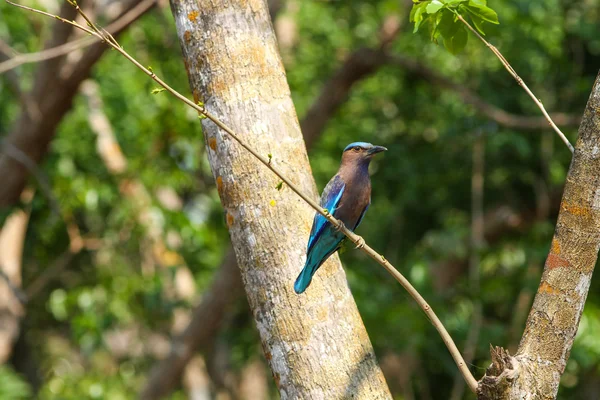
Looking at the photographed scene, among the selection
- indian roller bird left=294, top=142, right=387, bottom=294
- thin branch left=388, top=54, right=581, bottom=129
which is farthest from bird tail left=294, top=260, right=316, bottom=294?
thin branch left=388, top=54, right=581, bottom=129

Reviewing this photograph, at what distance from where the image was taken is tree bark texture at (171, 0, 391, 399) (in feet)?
8.59

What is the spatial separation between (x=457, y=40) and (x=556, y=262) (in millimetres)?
1040

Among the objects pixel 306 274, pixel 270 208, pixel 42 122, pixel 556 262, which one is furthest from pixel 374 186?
pixel 556 262

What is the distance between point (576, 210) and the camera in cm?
243

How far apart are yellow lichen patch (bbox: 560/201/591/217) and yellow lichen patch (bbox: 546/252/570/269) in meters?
0.14

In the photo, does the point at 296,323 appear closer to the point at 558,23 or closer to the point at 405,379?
the point at 405,379

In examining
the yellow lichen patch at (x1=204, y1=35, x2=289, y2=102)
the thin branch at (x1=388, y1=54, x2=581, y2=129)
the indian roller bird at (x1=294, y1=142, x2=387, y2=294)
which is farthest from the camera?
the thin branch at (x1=388, y1=54, x2=581, y2=129)

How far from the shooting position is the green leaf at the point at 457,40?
3029 mm

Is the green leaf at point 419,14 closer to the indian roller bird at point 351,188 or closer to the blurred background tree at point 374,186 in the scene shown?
the indian roller bird at point 351,188

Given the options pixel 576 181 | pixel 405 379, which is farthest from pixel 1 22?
pixel 576 181

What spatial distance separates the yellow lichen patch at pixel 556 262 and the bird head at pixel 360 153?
95 centimetres

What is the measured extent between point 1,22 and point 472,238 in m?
5.62

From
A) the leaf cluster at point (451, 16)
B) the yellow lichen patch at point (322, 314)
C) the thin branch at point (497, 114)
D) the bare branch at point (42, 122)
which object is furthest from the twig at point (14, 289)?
the leaf cluster at point (451, 16)

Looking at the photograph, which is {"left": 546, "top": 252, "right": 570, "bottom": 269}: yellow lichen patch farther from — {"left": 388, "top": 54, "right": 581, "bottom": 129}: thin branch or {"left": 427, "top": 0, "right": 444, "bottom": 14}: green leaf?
{"left": 388, "top": 54, "right": 581, "bottom": 129}: thin branch
